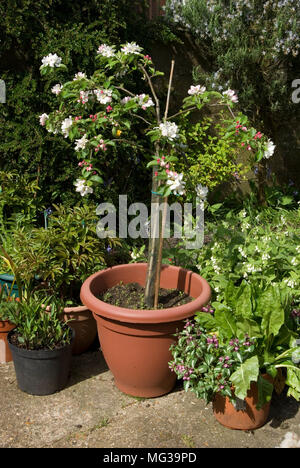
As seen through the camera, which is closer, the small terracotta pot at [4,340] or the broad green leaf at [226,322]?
the broad green leaf at [226,322]

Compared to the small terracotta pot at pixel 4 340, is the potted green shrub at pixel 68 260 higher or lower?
higher

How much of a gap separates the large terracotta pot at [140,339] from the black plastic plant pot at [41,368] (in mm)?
267

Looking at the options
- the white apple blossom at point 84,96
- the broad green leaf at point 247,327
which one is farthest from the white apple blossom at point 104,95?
the broad green leaf at point 247,327

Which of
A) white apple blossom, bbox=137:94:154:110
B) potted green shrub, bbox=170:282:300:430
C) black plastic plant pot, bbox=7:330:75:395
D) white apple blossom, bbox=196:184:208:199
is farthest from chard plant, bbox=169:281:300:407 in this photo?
white apple blossom, bbox=137:94:154:110

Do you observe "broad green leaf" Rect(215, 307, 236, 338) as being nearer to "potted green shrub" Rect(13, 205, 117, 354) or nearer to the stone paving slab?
the stone paving slab

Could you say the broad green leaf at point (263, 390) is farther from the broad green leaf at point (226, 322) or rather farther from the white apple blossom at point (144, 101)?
the white apple blossom at point (144, 101)

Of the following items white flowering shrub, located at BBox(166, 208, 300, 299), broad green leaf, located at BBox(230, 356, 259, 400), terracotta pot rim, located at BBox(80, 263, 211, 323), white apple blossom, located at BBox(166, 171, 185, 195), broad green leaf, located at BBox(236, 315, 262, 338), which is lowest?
broad green leaf, located at BBox(230, 356, 259, 400)

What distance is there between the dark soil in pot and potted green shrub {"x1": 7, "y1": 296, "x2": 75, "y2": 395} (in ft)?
1.11

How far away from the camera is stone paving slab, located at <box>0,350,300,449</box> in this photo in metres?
2.41

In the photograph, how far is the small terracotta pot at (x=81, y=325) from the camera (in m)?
3.07

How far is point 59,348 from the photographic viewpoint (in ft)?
8.92

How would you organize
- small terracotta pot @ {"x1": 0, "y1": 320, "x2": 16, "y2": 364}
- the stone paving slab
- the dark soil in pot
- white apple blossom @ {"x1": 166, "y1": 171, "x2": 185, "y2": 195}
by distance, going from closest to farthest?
white apple blossom @ {"x1": 166, "y1": 171, "x2": 185, "y2": 195} → the stone paving slab → the dark soil in pot → small terracotta pot @ {"x1": 0, "y1": 320, "x2": 16, "y2": 364}

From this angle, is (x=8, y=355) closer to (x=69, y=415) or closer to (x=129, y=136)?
(x=69, y=415)

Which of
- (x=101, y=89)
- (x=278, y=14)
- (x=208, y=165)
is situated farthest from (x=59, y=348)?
(x=278, y=14)
